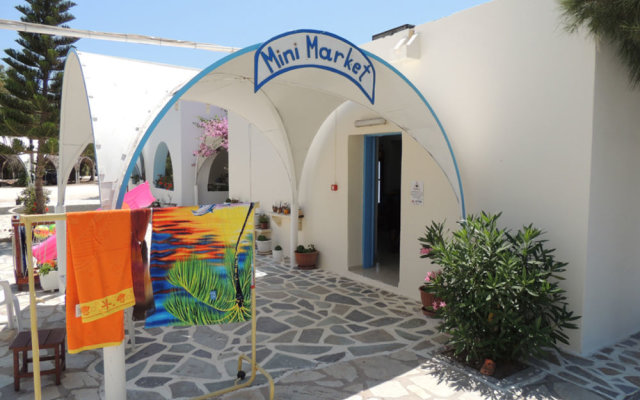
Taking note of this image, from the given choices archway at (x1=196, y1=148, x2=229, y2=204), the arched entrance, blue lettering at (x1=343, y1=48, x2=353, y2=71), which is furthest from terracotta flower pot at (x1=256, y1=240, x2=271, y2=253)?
archway at (x1=196, y1=148, x2=229, y2=204)

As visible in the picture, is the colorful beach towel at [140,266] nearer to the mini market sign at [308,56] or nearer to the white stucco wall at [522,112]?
the mini market sign at [308,56]

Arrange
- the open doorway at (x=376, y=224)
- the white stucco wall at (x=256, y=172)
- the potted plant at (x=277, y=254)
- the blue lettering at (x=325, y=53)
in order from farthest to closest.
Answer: the white stucco wall at (x=256, y=172) → the potted plant at (x=277, y=254) → the open doorway at (x=376, y=224) → the blue lettering at (x=325, y=53)

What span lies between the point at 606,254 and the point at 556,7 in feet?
8.73

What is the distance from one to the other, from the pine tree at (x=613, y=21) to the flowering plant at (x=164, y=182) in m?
14.3

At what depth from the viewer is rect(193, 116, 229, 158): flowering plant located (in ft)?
42.4

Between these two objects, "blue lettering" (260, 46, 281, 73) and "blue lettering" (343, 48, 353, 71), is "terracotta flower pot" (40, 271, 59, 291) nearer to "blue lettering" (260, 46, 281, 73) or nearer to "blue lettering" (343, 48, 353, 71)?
"blue lettering" (260, 46, 281, 73)

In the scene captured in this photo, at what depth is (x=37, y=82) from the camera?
11.9m

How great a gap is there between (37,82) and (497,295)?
42.3 feet

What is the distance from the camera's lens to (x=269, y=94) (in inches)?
274

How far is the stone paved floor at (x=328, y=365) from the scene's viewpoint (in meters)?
3.85

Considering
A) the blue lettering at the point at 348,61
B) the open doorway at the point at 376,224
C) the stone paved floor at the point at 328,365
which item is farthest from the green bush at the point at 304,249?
the blue lettering at the point at 348,61

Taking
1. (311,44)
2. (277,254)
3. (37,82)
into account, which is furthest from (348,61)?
(37,82)

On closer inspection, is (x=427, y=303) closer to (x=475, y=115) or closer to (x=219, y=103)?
(x=475, y=115)

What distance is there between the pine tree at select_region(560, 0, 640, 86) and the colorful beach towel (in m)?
4.27
